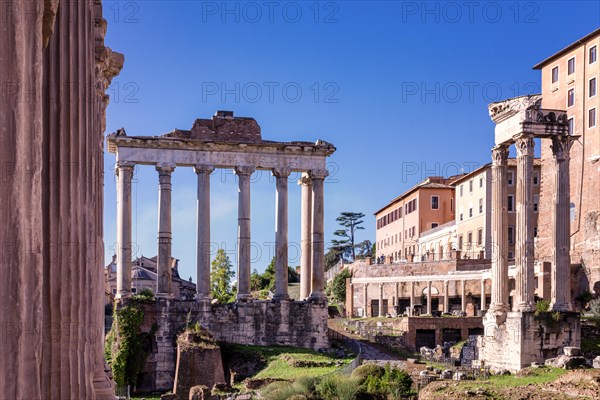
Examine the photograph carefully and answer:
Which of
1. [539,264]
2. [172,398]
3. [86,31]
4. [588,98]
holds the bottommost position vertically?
[172,398]

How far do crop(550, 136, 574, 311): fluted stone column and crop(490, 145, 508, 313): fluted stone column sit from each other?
1.85 m

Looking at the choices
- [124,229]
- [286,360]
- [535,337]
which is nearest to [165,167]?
[124,229]

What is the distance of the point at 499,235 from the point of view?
113 ft

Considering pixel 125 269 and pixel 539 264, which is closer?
pixel 125 269

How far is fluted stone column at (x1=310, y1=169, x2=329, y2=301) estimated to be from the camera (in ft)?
134

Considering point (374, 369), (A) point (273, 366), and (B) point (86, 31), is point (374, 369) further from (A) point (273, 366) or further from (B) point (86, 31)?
(B) point (86, 31)

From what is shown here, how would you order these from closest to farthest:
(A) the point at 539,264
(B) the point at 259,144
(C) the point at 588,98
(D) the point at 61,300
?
(D) the point at 61,300
(B) the point at 259,144
(A) the point at 539,264
(C) the point at 588,98

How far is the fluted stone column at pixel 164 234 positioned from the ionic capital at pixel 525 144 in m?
15.9

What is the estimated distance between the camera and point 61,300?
845 cm

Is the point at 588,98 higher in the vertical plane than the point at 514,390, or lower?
higher

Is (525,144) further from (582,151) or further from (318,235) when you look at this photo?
(582,151)

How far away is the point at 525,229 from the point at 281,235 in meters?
12.3

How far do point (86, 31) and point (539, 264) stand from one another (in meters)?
45.8

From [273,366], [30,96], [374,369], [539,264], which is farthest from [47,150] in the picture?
[539,264]
